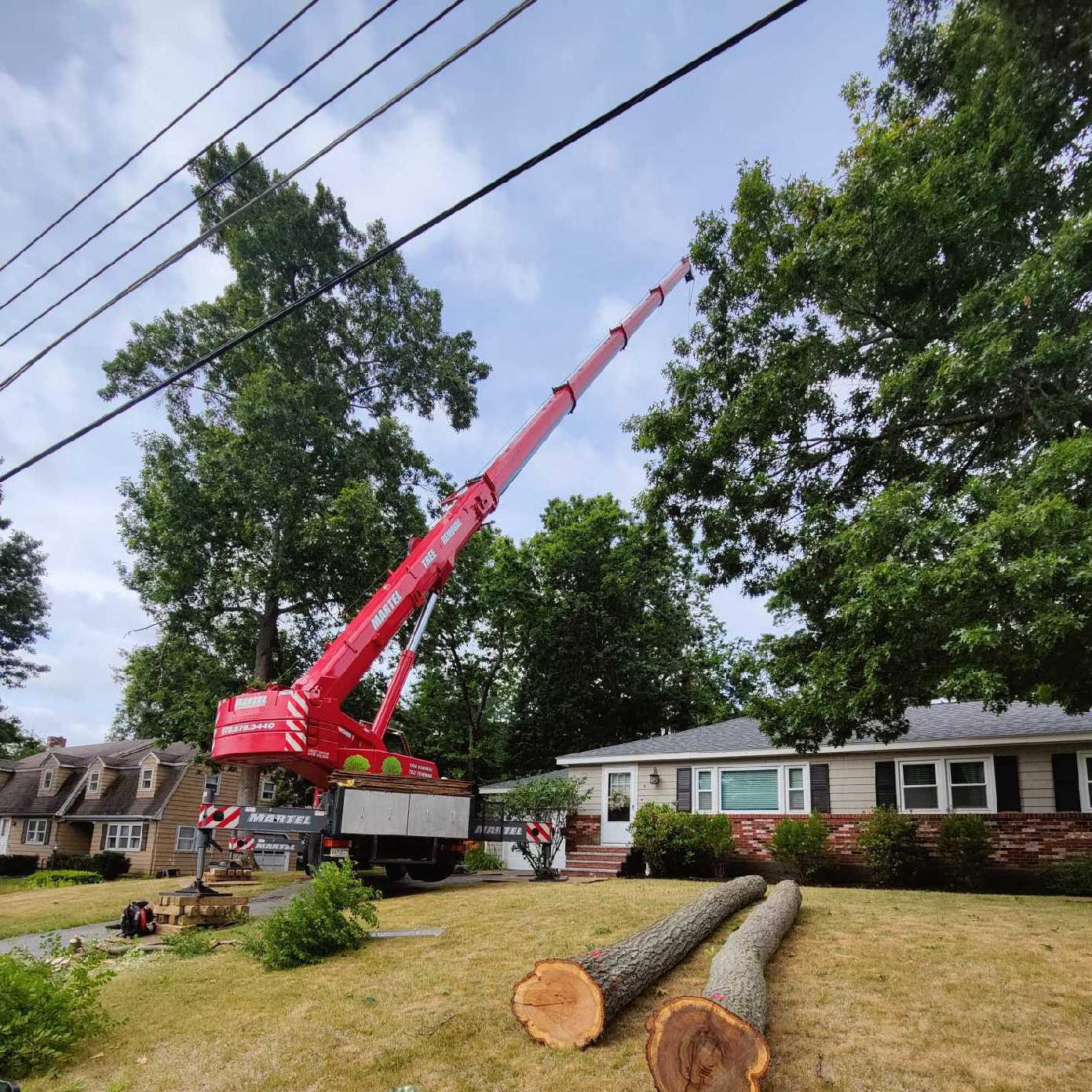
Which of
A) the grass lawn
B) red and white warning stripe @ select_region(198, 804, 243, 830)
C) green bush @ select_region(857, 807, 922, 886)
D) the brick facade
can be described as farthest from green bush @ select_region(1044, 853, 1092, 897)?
the grass lawn

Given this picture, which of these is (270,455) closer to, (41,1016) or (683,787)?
(683,787)

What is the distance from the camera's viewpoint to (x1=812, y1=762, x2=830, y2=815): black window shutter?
51.3 ft

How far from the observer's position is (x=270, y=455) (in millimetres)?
21156

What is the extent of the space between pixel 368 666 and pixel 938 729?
36.2 feet

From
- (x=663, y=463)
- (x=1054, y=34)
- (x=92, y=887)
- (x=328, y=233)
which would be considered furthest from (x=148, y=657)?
(x=1054, y=34)

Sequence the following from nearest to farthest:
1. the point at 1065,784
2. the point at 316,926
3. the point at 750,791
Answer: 1. the point at 316,926
2. the point at 1065,784
3. the point at 750,791

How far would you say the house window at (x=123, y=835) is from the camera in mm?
30891

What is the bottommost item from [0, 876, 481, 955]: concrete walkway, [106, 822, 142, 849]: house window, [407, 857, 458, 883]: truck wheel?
[106, 822, 142, 849]: house window

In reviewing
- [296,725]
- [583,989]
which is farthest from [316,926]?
[296,725]

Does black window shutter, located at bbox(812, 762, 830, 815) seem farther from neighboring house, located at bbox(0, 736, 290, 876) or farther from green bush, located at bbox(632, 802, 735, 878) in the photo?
neighboring house, located at bbox(0, 736, 290, 876)

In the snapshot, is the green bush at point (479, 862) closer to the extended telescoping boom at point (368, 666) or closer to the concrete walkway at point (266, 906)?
the concrete walkway at point (266, 906)

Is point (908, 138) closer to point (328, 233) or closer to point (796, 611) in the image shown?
point (796, 611)

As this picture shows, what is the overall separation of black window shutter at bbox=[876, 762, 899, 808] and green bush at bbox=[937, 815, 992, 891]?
4.50 feet

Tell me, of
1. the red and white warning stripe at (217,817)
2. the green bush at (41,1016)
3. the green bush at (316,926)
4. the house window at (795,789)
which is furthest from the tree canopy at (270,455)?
the green bush at (41,1016)
